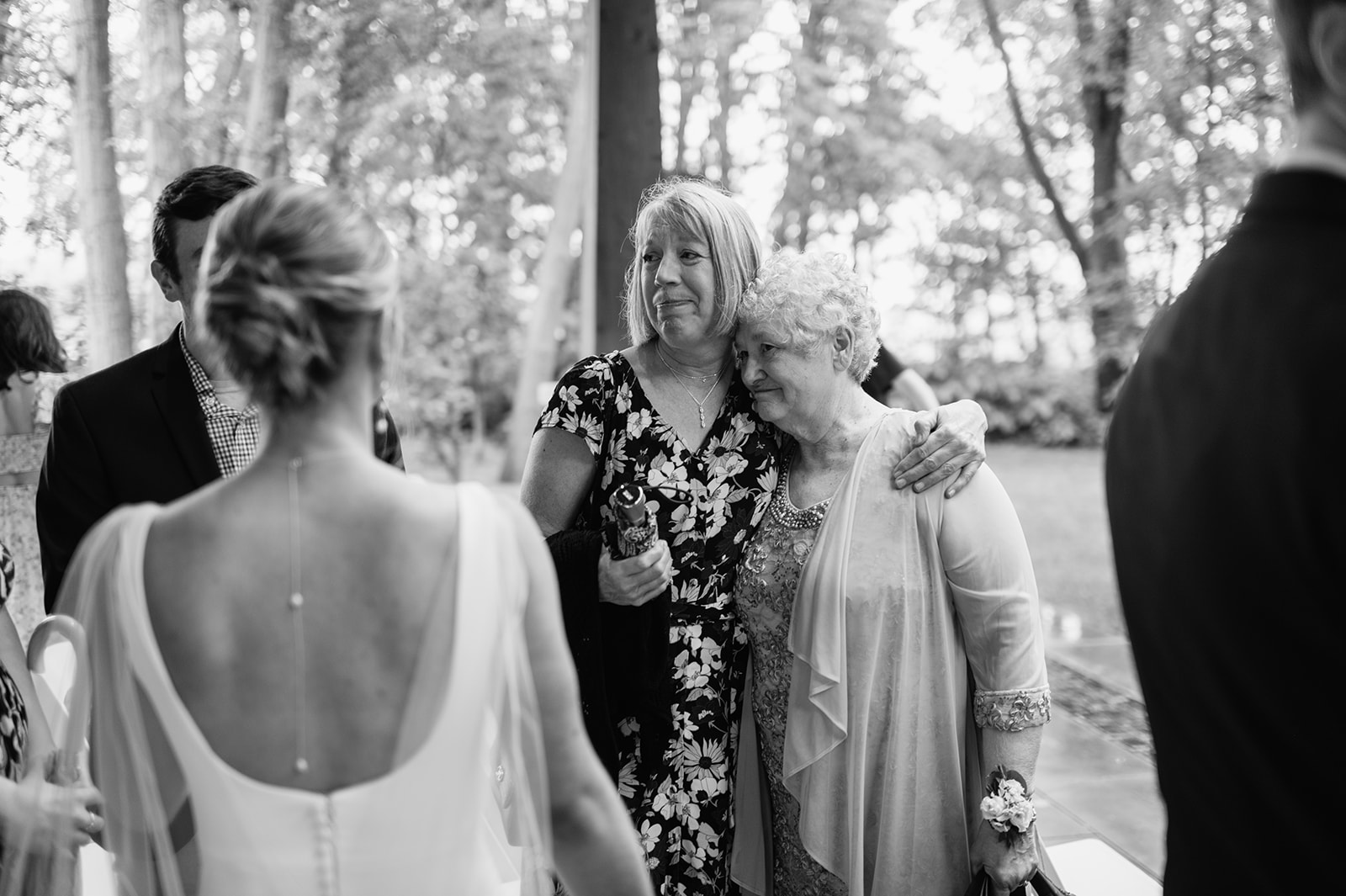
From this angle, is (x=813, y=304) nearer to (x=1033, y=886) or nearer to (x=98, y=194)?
(x=1033, y=886)

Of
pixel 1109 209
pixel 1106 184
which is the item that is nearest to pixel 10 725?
pixel 1109 209

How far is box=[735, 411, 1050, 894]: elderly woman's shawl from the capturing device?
2.31 m

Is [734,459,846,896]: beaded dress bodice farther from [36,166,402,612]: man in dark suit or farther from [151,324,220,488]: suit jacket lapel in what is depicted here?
[151,324,220,488]: suit jacket lapel

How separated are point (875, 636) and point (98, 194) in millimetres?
3132

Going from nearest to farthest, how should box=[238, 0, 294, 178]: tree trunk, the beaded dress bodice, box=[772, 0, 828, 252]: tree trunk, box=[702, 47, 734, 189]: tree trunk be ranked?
the beaded dress bodice, box=[238, 0, 294, 178]: tree trunk, box=[702, 47, 734, 189]: tree trunk, box=[772, 0, 828, 252]: tree trunk

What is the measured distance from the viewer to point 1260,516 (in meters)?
1.04

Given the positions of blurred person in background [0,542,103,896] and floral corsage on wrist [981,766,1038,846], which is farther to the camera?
floral corsage on wrist [981,766,1038,846]

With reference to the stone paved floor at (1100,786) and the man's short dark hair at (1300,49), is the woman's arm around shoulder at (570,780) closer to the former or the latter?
the man's short dark hair at (1300,49)

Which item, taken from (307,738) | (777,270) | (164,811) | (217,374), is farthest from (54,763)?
(777,270)

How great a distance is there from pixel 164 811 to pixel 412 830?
1.31 feet

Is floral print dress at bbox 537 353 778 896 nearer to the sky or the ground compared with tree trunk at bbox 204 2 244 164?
nearer to the ground

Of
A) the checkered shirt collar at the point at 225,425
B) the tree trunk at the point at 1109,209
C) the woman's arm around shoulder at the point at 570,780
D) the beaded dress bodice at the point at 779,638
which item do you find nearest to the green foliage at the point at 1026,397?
the tree trunk at the point at 1109,209

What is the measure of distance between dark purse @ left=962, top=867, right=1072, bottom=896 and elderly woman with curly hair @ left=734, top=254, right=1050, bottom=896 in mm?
15

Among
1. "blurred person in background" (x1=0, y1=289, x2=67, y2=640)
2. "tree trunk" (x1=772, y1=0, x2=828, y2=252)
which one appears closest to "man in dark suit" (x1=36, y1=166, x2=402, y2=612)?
"blurred person in background" (x1=0, y1=289, x2=67, y2=640)
